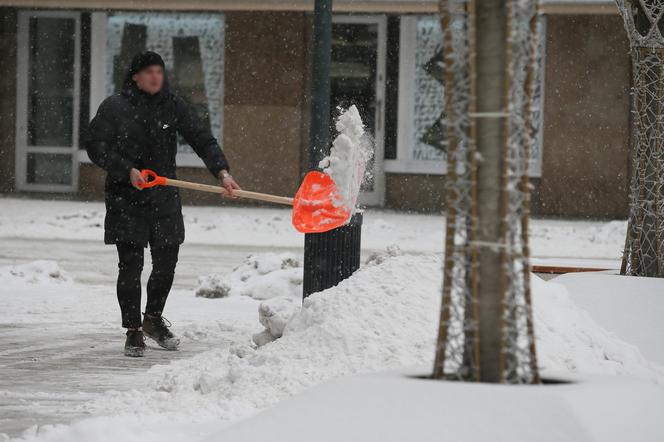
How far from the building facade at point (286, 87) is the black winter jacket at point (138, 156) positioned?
1222 centimetres

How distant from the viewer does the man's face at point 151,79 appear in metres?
6.68

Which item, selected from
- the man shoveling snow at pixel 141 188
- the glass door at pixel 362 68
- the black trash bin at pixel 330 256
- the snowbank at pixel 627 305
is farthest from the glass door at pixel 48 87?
the snowbank at pixel 627 305

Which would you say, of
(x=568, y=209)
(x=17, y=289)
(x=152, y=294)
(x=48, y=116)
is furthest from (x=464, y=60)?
(x=48, y=116)

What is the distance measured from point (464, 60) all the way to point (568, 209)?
1614 cm

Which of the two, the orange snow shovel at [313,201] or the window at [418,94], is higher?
the window at [418,94]

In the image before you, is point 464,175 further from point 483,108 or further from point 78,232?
point 78,232

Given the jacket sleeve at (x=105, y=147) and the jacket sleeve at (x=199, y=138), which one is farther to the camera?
the jacket sleeve at (x=199, y=138)

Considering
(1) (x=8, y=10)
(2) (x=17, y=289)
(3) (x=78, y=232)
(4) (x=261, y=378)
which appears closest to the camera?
(4) (x=261, y=378)

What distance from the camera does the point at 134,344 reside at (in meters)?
6.58

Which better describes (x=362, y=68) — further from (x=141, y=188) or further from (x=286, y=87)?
(x=141, y=188)

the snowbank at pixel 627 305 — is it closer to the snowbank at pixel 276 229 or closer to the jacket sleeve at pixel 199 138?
the jacket sleeve at pixel 199 138

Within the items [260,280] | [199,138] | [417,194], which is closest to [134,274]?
[199,138]

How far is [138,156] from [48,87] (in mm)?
15286

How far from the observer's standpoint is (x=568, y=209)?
62.4ft
